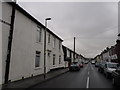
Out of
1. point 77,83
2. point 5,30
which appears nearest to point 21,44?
point 5,30

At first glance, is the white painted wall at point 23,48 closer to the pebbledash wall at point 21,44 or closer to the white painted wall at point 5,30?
the pebbledash wall at point 21,44

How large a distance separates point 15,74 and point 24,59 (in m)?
1.97

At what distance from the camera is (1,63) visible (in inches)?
405

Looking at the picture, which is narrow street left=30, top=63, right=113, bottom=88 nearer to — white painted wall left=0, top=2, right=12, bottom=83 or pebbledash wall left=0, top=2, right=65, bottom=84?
pebbledash wall left=0, top=2, right=65, bottom=84

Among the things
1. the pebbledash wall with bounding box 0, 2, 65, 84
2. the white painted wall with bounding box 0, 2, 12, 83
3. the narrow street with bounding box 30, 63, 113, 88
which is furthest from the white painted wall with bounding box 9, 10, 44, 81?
the narrow street with bounding box 30, 63, 113, 88

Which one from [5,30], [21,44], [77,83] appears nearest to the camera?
[5,30]

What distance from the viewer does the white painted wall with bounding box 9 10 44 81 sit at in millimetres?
11866

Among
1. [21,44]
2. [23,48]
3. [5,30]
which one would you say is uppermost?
[5,30]

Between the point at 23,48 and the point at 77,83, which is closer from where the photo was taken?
the point at 77,83

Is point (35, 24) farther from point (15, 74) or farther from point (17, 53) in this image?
point (15, 74)

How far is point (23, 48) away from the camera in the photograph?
13.4 metres

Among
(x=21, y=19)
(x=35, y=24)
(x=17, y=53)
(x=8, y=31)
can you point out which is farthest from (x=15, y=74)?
(x=35, y=24)

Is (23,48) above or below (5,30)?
below

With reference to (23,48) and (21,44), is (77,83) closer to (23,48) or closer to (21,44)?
(23,48)
